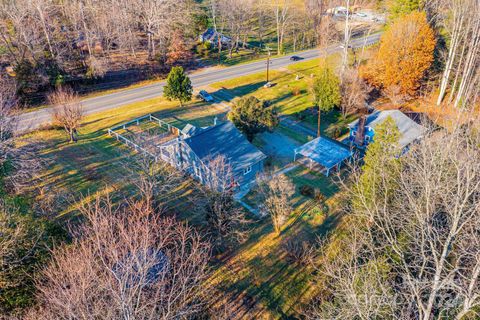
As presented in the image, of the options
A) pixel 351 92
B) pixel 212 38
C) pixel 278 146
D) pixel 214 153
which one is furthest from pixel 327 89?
pixel 212 38

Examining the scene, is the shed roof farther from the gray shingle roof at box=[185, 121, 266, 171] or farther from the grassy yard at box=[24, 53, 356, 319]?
the gray shingle roof at box=[185, 121, 266, 171]

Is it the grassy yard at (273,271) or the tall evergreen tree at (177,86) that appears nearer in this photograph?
the grassy yard at (273,271)

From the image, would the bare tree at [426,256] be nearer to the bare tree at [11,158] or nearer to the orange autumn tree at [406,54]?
the bare tree at [11,158]

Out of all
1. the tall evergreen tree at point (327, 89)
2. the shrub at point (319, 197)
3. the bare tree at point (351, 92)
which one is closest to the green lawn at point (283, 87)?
the tall evergreen tree at point (327, 89)

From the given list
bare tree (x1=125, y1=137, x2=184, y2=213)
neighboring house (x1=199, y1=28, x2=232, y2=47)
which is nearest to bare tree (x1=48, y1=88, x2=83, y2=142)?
bare tree (x1=125, y1=137, x2=184, y2=213)

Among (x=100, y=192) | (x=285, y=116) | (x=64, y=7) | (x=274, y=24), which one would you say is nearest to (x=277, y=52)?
(x=274, y=24)

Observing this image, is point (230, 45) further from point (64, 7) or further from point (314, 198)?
point (314, 198)

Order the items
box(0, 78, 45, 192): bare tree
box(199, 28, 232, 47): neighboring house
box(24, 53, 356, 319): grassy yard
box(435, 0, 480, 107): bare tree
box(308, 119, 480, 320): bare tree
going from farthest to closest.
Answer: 1. box(199, 28, 232, 47): neighboring house
2. box(435, 0, 480, 107): bare tree
3. box(0, 78, 45, 192): bare tree
4. box(24, 53, 356, 319): grassy yard
5. box(308, 119, 480, 320): bare tree
